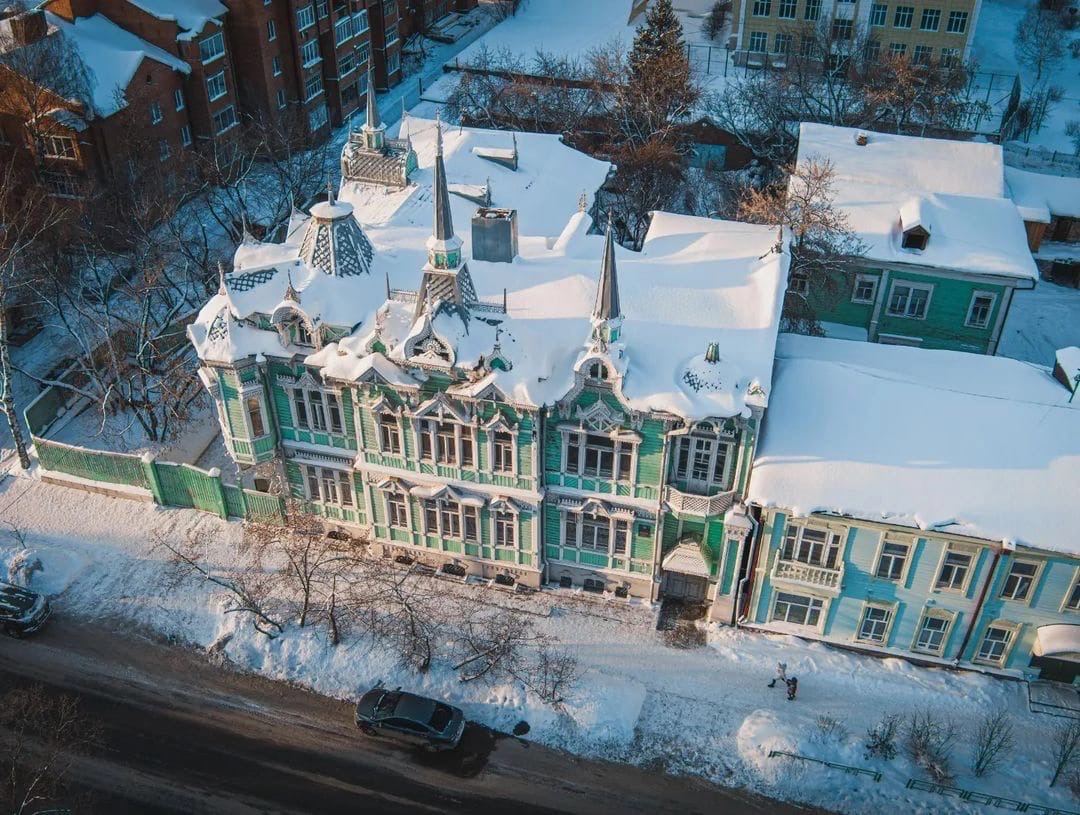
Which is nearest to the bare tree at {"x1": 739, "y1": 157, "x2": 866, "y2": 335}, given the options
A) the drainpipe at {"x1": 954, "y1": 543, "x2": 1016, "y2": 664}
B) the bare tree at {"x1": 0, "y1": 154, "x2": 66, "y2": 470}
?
the drainpipe at {"x1": 954, "y1": 543, "x2": 1016, "y2": 664}

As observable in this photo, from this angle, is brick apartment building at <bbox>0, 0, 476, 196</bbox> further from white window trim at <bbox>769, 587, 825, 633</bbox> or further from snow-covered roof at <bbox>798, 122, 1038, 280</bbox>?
white window trim at <bbox>769, 587, 825, 633</bbox>

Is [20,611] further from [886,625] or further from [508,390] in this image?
[886,625]

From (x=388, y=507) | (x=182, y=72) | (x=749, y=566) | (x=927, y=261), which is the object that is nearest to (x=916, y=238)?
(x=927, y=261)

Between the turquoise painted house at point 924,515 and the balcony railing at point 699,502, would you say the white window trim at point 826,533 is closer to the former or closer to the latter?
the turquoise painted house at point 924,515

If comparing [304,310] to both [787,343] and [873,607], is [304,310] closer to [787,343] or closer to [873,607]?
[787,343]

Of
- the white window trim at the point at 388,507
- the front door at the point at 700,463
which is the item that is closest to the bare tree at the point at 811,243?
the front door at the point at 700,463

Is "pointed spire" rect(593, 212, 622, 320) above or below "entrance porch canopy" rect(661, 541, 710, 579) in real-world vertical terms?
above

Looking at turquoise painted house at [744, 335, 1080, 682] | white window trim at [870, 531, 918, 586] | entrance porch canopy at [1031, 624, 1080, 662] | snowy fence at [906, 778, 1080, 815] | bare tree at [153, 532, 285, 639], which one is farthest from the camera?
bare tree at [153, 532, 285, 639]
